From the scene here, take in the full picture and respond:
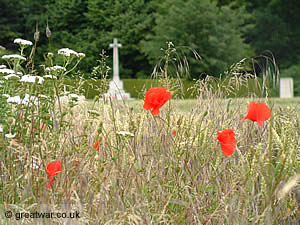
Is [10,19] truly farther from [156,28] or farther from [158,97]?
[158,97]

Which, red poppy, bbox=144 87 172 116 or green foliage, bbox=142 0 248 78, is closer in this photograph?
red poppy, bbox=144 87 172 116

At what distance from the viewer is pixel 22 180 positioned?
1919 millimetres

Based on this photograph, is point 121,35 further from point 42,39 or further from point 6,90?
point 6,90

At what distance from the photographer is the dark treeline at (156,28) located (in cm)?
1923

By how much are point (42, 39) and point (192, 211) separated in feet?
70.0

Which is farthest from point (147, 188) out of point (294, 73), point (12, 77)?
point (294, 73)

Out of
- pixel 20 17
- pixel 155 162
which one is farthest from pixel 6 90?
pixel 20 17

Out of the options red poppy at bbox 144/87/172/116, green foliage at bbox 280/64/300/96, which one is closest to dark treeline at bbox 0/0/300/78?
green foliage at bbox 280/64/300/96

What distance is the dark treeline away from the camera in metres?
19.2

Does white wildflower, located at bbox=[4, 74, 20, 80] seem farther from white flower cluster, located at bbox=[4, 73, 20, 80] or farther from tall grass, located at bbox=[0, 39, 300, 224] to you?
tall grass, located at bbox=[0, 39, 300, 224]

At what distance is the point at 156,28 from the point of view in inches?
776

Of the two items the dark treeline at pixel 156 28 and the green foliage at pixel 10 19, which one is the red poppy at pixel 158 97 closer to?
the dark treeline at pixel 156 28

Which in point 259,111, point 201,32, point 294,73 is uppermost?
point 201,32

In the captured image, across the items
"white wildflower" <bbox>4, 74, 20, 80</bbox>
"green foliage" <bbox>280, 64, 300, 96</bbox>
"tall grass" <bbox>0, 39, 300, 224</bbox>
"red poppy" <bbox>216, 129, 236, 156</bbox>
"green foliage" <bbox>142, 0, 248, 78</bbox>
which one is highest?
"green foliage" <bbox>142, 0, 248, 78</bbox>
